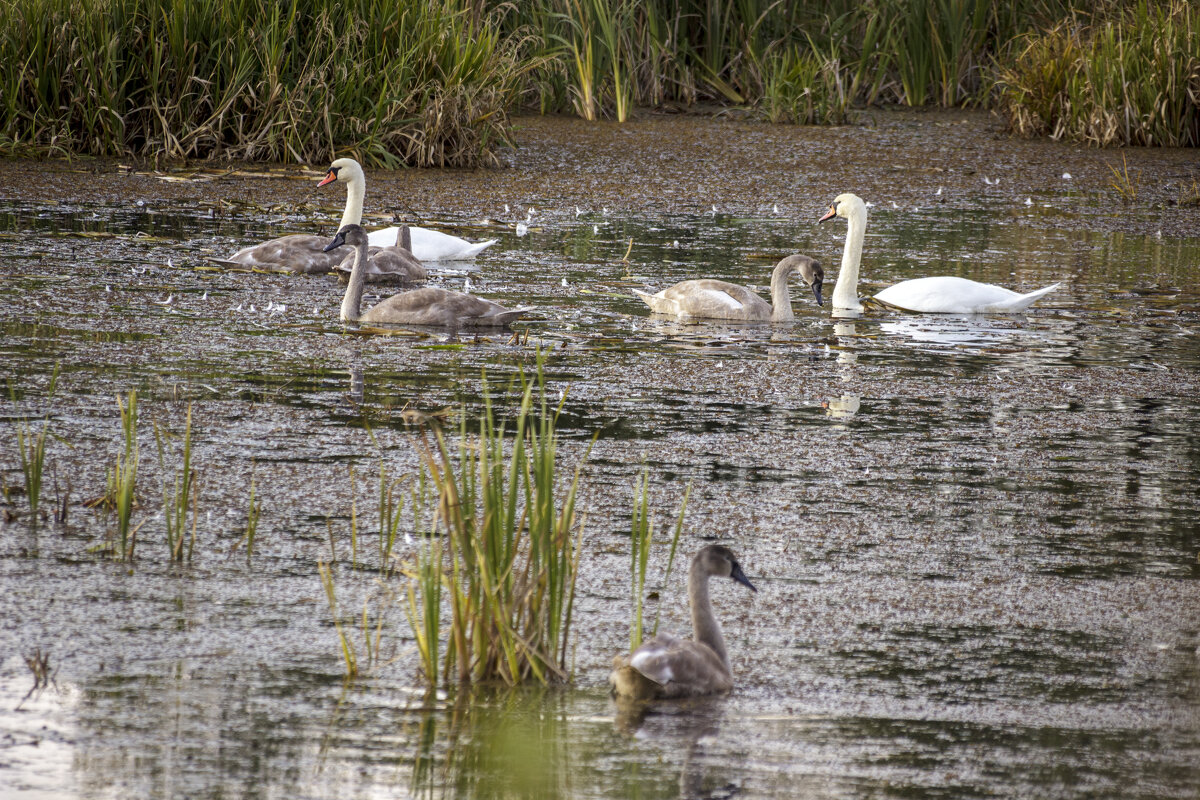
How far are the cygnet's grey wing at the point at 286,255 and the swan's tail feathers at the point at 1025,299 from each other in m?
4.01

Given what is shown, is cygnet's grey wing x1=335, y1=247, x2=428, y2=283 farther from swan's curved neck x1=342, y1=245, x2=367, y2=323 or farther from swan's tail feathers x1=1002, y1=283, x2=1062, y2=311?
swan's tail feathers x1=1002, y1=283, x2=1062, y2=311

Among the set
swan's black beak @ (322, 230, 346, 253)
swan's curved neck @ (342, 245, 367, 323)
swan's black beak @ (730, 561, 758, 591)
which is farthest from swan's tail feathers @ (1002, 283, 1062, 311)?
swan's black beak @ (730, 561, 758, 591)

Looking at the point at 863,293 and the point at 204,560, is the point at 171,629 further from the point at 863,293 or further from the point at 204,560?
the point at 863,293

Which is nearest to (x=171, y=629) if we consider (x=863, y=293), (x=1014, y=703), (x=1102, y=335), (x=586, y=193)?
(x=1014, y=703)

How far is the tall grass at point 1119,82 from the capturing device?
15922 mm

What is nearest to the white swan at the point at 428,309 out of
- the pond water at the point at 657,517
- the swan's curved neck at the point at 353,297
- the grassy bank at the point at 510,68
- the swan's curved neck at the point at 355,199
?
the swan's curved neck at the point at 353,297

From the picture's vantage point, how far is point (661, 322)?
8.89 metres

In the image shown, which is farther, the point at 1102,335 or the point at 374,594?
the point at 1102,335

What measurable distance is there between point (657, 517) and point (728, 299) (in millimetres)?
3786

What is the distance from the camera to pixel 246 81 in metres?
13.4

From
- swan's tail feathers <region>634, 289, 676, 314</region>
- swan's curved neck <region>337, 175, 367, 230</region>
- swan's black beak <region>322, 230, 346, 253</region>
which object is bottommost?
swan's tail feathers <region>634, 289, 676, 314</region>

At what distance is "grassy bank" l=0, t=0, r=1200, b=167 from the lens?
1333 cm

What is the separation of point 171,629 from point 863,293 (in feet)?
21.9

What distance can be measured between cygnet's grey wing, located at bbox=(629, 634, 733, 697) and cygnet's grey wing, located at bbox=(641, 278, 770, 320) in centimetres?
505
